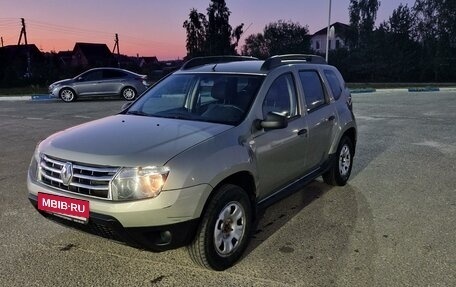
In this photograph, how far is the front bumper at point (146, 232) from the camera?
3211 millimetres

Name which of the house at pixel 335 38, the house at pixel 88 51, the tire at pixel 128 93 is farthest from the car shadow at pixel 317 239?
the house at pixel 88 51

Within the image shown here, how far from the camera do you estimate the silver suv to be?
126 inches

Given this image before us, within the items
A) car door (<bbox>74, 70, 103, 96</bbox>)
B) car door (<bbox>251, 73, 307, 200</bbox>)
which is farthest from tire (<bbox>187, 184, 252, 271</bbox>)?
car door (<bbox>74, 70, 103, 96</bbox>)

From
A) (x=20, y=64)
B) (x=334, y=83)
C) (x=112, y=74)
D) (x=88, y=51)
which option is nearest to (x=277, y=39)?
(x=88, y=51)

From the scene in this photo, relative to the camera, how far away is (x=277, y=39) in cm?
6228

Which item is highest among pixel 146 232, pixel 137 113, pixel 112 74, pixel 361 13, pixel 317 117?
pixel 361 13

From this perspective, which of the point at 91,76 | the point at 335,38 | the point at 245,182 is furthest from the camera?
the point at 335,38

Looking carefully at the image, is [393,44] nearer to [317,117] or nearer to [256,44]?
[256,44]

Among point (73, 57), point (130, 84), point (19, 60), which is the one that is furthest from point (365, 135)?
point (73, 57)

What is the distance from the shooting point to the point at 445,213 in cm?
494

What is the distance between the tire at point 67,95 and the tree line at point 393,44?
81.1ft

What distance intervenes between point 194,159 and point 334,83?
126 inches

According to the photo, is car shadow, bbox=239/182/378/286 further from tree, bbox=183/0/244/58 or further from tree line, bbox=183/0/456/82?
tree, bbox=183/0/244/58

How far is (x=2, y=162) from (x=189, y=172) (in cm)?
543
